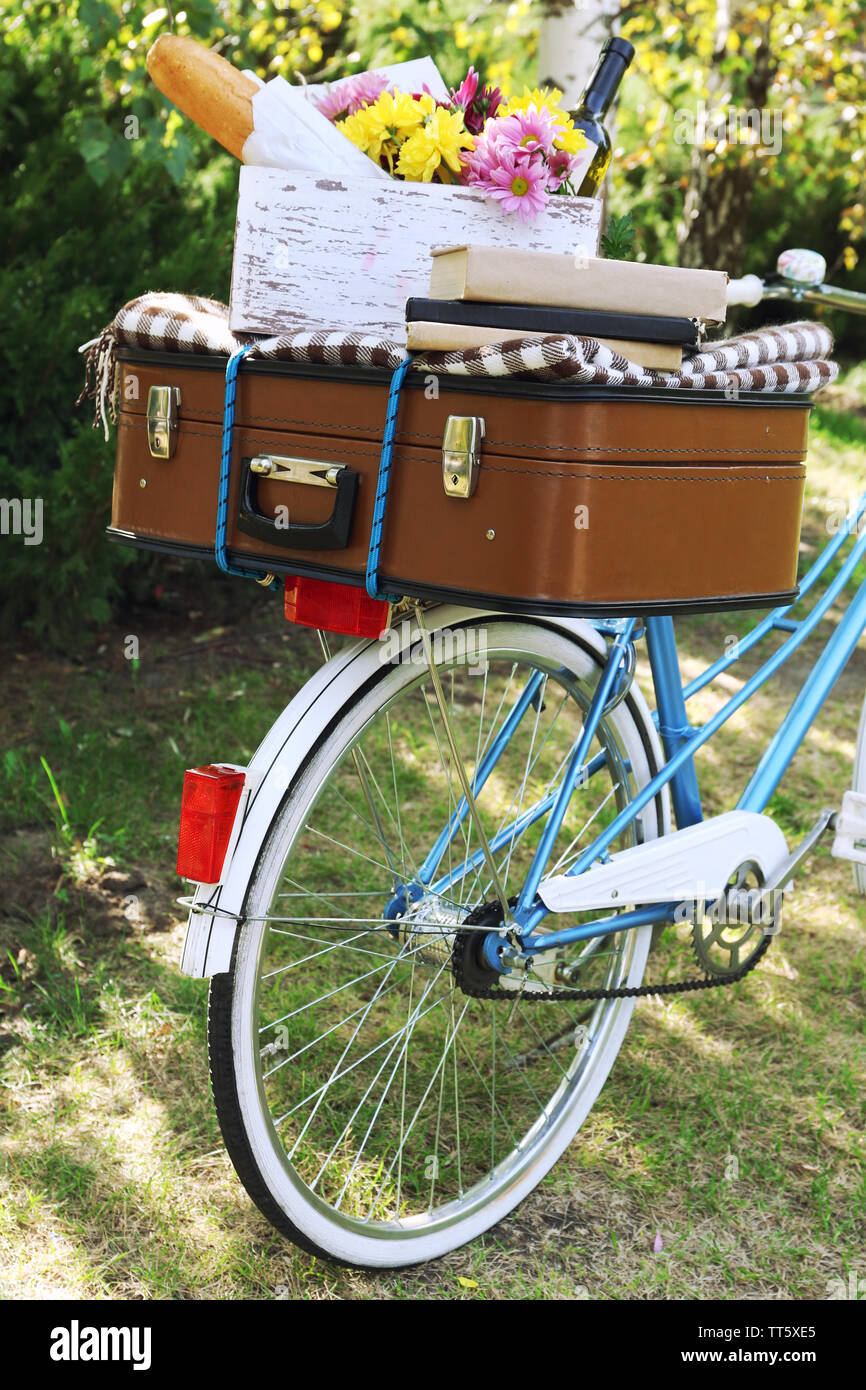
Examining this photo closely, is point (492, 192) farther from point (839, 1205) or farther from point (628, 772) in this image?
point (839, 1205)

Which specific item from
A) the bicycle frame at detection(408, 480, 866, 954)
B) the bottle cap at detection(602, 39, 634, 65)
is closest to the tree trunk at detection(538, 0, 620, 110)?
the bottle cap at detection(602, 39, 634, 65)

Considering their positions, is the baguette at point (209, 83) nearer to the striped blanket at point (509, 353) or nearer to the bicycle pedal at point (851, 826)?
the striped blanket at point (509, 353)

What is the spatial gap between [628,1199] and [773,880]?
0.57 m

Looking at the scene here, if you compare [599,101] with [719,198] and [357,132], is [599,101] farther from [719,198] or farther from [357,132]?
[719,198]

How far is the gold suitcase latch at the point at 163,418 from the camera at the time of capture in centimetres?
154

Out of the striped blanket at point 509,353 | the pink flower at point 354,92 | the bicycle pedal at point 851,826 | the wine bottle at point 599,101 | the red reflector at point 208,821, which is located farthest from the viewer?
the bicycle pedal at point 851,826

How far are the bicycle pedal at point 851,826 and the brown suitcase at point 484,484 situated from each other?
0.64 m

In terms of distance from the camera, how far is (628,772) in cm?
197

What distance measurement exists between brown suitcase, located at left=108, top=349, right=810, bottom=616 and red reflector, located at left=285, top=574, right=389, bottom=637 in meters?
0.10

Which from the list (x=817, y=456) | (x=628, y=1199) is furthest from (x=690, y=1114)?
(x=817, y=456)

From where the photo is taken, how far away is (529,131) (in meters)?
1.40

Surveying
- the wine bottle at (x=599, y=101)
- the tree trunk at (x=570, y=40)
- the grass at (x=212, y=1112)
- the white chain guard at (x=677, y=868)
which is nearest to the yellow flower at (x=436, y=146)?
the wine bottle at (x=599, y=101)

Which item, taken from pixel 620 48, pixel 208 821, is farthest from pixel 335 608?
pixel 620 48

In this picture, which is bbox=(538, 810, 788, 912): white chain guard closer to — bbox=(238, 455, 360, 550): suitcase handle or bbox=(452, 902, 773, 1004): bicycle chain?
bbox=(452, 902, 773, 1004): bicycle chain
